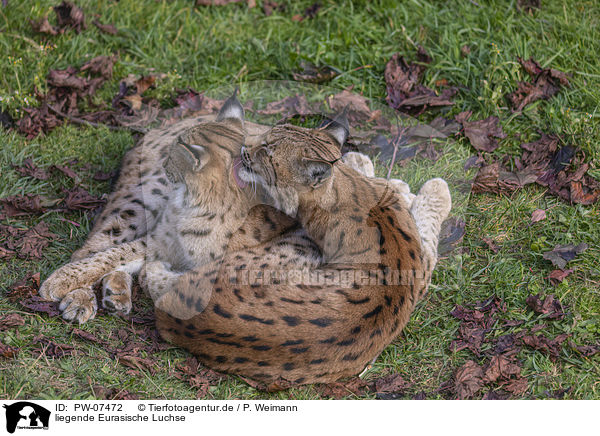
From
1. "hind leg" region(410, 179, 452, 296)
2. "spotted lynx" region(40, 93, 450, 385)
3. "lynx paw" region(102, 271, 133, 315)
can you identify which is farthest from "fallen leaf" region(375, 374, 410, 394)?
"lynx paw" region(102, 271, 133, 315)

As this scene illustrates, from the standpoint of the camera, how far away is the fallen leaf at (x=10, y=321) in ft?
18.6

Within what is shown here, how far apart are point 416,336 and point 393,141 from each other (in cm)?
252

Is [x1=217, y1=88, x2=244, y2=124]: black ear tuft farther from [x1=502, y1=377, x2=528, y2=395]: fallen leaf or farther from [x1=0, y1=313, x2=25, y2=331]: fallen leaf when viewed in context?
[x1=502, y1=377, x2=528, y2=395]: fallen leaf

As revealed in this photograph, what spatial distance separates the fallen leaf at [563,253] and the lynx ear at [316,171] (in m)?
2.36

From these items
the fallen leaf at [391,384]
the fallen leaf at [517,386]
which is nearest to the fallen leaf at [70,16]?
the fallen leaf at [391,384]

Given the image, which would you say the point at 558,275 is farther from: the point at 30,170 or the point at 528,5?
the point at 30,170

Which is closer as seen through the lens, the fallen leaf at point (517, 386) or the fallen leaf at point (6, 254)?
the fallen leaf at point (517, 386)

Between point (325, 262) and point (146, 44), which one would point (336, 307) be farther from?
point (146, 44)

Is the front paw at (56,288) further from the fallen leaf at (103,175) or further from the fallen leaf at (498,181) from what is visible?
the fallen leaf at (498,181)

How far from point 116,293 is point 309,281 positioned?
5.81 ft

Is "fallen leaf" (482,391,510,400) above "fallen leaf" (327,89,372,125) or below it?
below

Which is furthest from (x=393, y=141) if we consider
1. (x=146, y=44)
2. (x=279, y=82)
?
(x=146, y=44)

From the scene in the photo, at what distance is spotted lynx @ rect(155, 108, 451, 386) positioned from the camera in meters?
5.11
